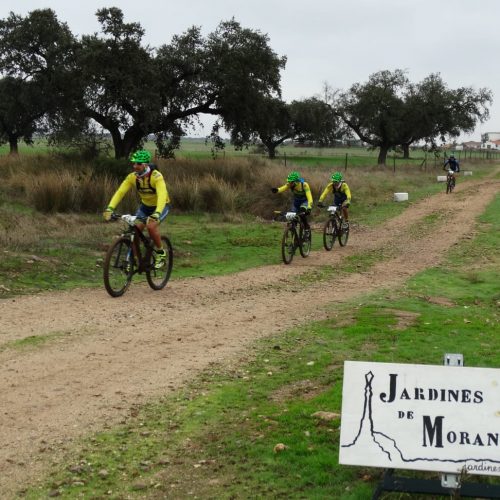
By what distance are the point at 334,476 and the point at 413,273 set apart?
29.3 feet

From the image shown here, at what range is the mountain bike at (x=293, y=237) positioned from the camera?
44.2 ft

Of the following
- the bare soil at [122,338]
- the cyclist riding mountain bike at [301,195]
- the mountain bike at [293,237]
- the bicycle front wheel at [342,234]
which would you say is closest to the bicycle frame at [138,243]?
the bare soil at [122,338]

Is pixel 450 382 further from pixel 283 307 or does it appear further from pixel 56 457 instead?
pixel 283 307

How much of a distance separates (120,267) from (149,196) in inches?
44.6

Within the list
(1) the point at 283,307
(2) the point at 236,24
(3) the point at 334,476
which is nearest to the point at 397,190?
(2) the point at 236,24

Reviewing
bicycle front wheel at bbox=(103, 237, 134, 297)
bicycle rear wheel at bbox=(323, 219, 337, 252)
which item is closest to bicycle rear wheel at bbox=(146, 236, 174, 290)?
bicycle front wheel at bbox=(103, 237, 134, 297)

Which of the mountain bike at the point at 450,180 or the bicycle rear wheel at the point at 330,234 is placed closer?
the bicycle rear wheel at the point at 330,234

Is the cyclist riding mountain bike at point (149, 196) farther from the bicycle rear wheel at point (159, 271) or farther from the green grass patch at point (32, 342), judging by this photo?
the green grass patch at point (32, 342)

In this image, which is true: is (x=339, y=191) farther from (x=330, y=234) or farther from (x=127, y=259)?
(x=127, y=259)

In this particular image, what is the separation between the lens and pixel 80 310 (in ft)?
28.8

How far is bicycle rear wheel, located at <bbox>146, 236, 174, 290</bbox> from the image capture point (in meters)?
10.2

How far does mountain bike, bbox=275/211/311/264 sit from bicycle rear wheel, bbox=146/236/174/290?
3118mm

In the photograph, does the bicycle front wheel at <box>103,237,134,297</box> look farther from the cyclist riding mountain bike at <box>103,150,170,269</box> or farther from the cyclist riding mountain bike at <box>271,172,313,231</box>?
the cyclist riding mountain bike at <box>271,172,313,231</box>

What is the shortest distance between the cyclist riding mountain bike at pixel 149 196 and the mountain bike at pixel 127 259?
12cm
